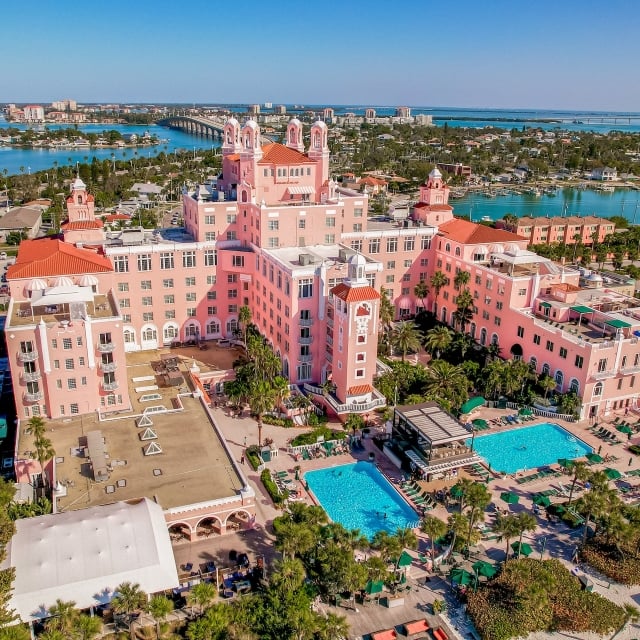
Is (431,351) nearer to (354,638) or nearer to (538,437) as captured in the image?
(538,437)

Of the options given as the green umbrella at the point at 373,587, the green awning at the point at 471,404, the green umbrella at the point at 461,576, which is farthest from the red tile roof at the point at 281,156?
the green umbrella at the point at 461,576

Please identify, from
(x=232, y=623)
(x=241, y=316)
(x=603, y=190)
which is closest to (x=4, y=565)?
(x=232, y=623)

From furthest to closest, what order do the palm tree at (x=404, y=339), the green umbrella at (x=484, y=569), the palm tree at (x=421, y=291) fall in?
the palm tree at (x=421, y=291), the palm tree at (x=404, y=339), the green umbrella at (x=484, y=569)

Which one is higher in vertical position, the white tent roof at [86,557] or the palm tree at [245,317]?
the palm tree at [245,317]

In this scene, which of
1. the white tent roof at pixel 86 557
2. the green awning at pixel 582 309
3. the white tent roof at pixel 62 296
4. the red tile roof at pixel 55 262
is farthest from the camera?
the green awning at pixel 582 309

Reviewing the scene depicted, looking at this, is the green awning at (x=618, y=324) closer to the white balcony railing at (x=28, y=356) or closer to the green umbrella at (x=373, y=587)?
the green umbrella at (x=373, y=587)

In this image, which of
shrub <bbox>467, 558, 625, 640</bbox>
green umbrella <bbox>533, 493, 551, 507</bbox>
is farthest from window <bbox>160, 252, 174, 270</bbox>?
shrub <bbox>467, 558, 625, 640</bbox>
